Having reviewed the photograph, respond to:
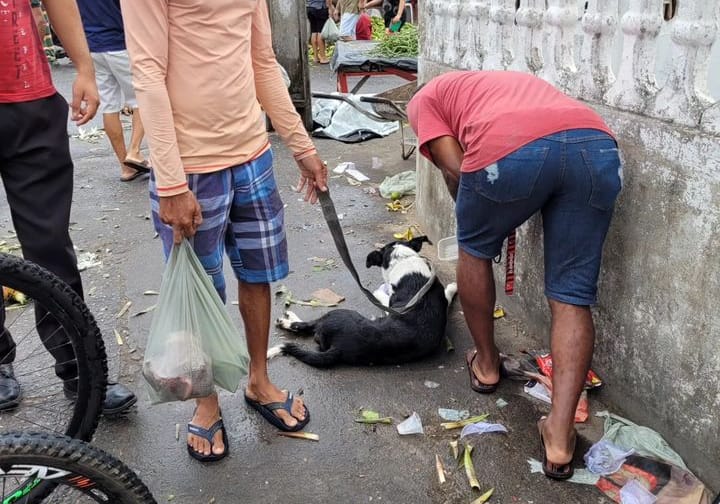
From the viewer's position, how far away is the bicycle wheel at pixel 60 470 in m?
1.69

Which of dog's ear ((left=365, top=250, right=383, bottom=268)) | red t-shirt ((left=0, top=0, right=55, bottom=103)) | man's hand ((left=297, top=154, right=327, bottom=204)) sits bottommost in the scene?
dog's ear ((left=365, top=250, right=383, bottom=268))

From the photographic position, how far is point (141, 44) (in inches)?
85.0

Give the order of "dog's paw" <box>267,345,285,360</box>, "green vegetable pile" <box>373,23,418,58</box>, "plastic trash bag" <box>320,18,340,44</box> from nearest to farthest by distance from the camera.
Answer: "dog's paw" <box>267,345,285,360</box>, "green vegetable pile" <box>373,23,418,58</box>, "plastic trash bag" <box>320,18,340,44</box>

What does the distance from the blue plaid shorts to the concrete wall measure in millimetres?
1415

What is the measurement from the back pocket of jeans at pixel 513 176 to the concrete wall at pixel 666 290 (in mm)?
468

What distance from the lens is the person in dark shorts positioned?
14289 millimetres

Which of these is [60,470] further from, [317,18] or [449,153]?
[317,18]

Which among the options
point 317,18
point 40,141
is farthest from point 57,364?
point 317,18

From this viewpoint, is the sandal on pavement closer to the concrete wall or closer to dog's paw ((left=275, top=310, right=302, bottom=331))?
the concrete wall

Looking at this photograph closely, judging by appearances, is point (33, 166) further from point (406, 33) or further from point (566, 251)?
point (406, 33)

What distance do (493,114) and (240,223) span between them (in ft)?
3.51

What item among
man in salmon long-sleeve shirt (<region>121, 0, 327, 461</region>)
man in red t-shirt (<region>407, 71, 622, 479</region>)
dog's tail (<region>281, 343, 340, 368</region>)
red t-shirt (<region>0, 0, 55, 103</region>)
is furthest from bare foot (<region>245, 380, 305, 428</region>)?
red t-shirt (<region>0, 0, 55, 103</region>)

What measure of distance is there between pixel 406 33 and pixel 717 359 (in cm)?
731

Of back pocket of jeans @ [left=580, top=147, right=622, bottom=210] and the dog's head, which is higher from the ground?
back pocket of jeans @ [left=580, top=147, right=622, bottom=210]
